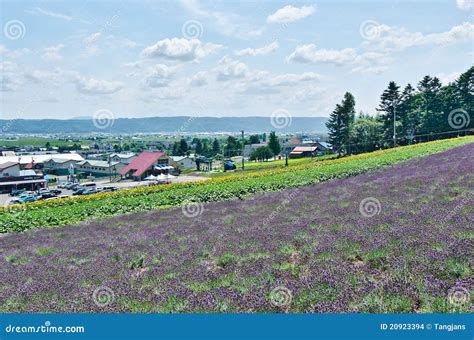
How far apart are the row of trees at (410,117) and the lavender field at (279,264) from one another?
70068mm

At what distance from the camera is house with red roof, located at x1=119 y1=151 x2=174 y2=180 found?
335ft

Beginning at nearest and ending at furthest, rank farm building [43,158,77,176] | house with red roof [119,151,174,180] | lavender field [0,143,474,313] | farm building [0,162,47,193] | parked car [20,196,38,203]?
lavender field [0,143,474,313], parked car [20,196,38,203], farm building [0,162,47,193], house with red roof [119,151,174,180], farm building [43,158,77,176]

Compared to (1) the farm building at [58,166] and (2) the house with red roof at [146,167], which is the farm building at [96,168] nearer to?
(1) the farm building at [58,166]

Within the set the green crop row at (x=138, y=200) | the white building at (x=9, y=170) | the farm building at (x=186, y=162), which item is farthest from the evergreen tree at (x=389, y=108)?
the white building at (x=9, y=170)

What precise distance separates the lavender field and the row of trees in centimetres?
7007

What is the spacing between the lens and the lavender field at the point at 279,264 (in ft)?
22.6

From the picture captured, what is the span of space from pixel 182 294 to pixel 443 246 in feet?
Result: 19.8

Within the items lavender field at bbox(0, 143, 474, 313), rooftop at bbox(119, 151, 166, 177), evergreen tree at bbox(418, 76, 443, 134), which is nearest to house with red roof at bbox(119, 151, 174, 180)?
rooftop at bbox(119, 151, 166, 177)

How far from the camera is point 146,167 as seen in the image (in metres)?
103

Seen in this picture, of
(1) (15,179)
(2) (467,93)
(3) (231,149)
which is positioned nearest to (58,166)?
(1) (15,179)

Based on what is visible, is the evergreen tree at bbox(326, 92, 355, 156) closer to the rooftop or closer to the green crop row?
the rooftop

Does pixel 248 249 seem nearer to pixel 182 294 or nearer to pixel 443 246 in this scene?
pixel 182 294

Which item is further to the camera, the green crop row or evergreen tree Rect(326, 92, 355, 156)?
evergreen tree Rect(326, 92, 355, 156)

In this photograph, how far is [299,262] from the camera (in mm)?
9086
